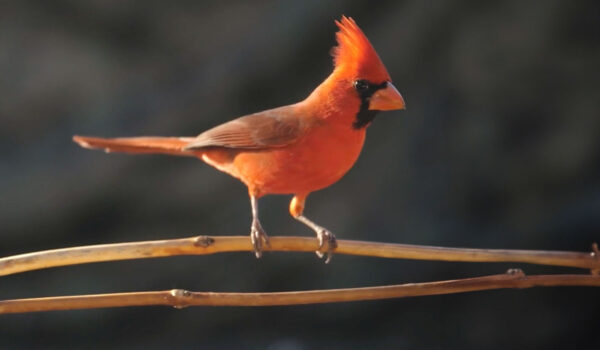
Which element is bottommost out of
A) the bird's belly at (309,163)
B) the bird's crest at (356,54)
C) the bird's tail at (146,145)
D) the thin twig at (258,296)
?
the thin twig at (258,296)

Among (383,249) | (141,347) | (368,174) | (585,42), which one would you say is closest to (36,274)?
(141,347)

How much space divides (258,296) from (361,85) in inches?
15.2

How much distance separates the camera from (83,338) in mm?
2512

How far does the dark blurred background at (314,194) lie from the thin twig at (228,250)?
3.49 ft

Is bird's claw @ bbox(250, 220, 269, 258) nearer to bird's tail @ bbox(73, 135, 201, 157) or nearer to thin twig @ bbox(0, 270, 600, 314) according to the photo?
thin twig @ bbox(0, 270, 600, 314)

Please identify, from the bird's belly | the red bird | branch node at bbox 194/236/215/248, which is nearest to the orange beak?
the red bird

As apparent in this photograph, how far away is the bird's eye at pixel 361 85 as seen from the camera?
1.35 m

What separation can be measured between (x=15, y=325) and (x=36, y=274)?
6.7 inches

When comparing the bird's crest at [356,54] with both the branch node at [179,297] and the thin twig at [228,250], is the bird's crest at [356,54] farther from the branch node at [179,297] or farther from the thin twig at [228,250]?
the branch node at [179,297]

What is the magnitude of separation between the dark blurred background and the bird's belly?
933mm

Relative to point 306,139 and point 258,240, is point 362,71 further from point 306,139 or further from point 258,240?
point 258,240

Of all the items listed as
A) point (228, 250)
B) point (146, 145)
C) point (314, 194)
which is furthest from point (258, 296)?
point (314, 194)

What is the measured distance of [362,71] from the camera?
4.39 feet

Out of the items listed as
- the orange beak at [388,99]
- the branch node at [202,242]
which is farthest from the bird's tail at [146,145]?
the orange beak at [388,99]
